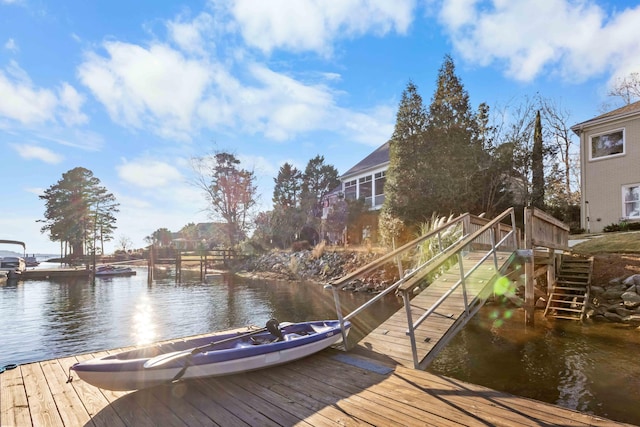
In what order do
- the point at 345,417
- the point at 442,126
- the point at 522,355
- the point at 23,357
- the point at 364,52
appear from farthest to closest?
the point at 442,126 → the point at 364,52 → the point at 23,357 → the point at 522,355 → the point at 345,417

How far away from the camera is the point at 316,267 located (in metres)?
24.4

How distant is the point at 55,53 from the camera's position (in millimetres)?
9391

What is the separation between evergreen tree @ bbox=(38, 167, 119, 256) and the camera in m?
45.9

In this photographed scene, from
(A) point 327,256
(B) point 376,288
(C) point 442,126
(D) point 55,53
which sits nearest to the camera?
(D) point 55,53

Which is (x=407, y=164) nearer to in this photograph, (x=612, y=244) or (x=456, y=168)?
(x=456, y=168)

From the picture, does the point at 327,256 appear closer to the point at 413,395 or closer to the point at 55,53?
the point at 55,53

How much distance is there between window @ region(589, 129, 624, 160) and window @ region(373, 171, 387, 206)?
1248 cm

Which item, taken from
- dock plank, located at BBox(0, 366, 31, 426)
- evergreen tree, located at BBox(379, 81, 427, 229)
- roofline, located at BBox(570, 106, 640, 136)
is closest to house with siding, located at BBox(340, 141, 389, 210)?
evergreen tree, located at BBox(379, 81, 427, 229)

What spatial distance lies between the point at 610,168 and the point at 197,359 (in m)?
20.4

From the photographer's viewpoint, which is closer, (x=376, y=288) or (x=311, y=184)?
(x=376, y=288)

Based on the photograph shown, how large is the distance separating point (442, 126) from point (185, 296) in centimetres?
1591

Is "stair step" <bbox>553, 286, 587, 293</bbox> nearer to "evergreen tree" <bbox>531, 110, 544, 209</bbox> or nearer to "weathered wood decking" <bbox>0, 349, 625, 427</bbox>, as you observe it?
"weathered wood decking" <bbox>0, 349, 625, 427</bbox>

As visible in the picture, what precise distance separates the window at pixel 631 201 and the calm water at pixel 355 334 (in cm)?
1032

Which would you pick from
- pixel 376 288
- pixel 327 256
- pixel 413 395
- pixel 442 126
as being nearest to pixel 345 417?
pixel 413 395
